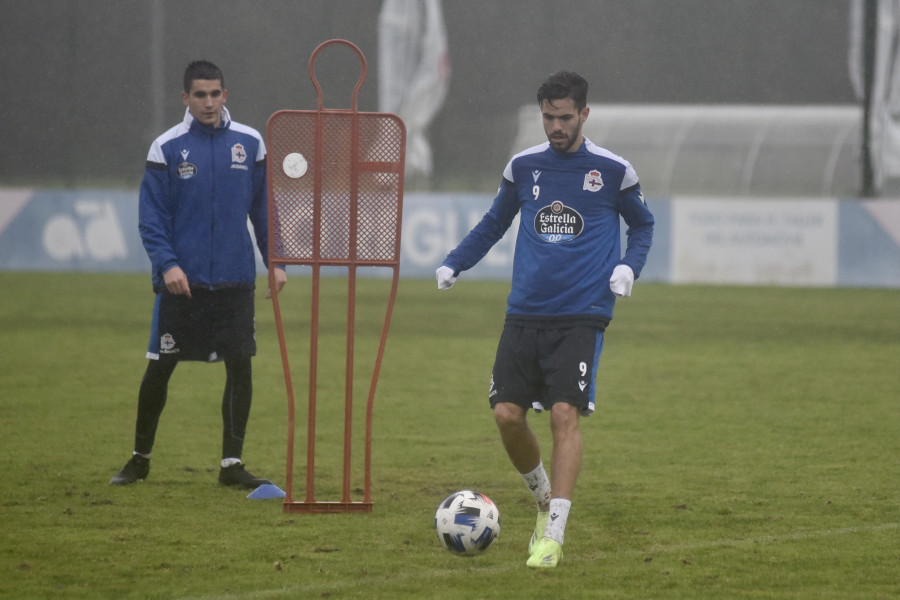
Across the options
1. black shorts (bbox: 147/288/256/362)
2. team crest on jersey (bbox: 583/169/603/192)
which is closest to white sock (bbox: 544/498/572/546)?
team crest on jersey (bbox: 583/169/603/192)

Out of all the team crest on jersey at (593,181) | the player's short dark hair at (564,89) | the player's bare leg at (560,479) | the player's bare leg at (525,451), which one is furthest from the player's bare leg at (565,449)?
the player's short dark hair at (564,89)

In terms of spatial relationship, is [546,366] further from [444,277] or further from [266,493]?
[266,493]

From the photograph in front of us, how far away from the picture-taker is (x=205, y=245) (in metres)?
6.22

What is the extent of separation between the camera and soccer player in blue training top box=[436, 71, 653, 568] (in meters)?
5.09

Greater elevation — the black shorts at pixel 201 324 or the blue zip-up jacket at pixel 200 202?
the blue zip-up jacket at pixel 200 202

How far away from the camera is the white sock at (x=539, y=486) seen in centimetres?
538

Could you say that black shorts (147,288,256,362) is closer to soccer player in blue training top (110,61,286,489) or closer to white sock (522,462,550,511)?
soccer player in blue training top (110,61,286,489)

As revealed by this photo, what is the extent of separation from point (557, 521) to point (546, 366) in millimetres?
613

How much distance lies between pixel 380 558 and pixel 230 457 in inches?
63.8

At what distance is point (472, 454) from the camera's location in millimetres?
7453

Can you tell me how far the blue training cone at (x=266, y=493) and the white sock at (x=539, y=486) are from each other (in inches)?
54.1

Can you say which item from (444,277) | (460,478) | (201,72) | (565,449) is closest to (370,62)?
(460,478)

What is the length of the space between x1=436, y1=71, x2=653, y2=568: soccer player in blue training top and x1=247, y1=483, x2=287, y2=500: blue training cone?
4.63 ft

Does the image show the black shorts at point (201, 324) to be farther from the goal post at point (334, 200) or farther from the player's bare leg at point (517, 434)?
the player's bare leg at point (517, 434)
